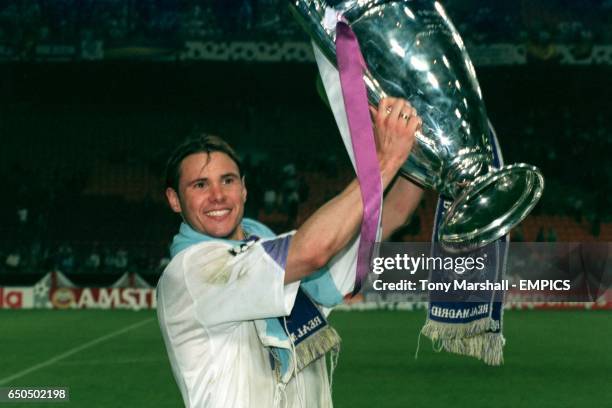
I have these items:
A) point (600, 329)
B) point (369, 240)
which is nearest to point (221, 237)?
point (369, 240)

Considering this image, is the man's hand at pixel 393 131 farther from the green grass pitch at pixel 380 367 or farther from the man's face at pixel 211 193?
the green grass pitch at pixel 380 367

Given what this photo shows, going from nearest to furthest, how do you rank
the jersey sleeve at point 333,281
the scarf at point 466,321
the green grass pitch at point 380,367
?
the scarf at point 466,321
the jersey sleeve at point 333,281
the green grass pitch at point 380,367

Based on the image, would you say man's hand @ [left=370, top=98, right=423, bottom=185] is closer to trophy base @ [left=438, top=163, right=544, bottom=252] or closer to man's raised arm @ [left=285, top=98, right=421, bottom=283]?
man's raised arm @ [left=285, top=98, right=421, bottom=283]

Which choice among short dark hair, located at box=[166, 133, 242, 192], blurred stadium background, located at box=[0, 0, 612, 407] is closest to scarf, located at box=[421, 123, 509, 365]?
short dark hair, located at box=[166, 133, 242, 192]

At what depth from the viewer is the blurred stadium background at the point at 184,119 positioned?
20.1 meters

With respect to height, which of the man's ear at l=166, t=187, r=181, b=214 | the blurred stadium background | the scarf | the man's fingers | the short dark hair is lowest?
the scarf

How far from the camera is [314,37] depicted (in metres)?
1.68

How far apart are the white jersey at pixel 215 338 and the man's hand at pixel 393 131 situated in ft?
1.77

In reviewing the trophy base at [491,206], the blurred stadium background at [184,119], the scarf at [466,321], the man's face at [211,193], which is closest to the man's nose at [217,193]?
the man's face at [211,193]

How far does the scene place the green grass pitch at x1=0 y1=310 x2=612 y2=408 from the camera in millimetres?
7691

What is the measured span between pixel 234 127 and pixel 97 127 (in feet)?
10.2

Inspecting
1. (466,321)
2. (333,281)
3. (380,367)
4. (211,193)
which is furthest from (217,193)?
(380,367)

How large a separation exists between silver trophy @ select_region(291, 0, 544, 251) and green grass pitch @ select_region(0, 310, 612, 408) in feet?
19.3

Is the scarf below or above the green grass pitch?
below
